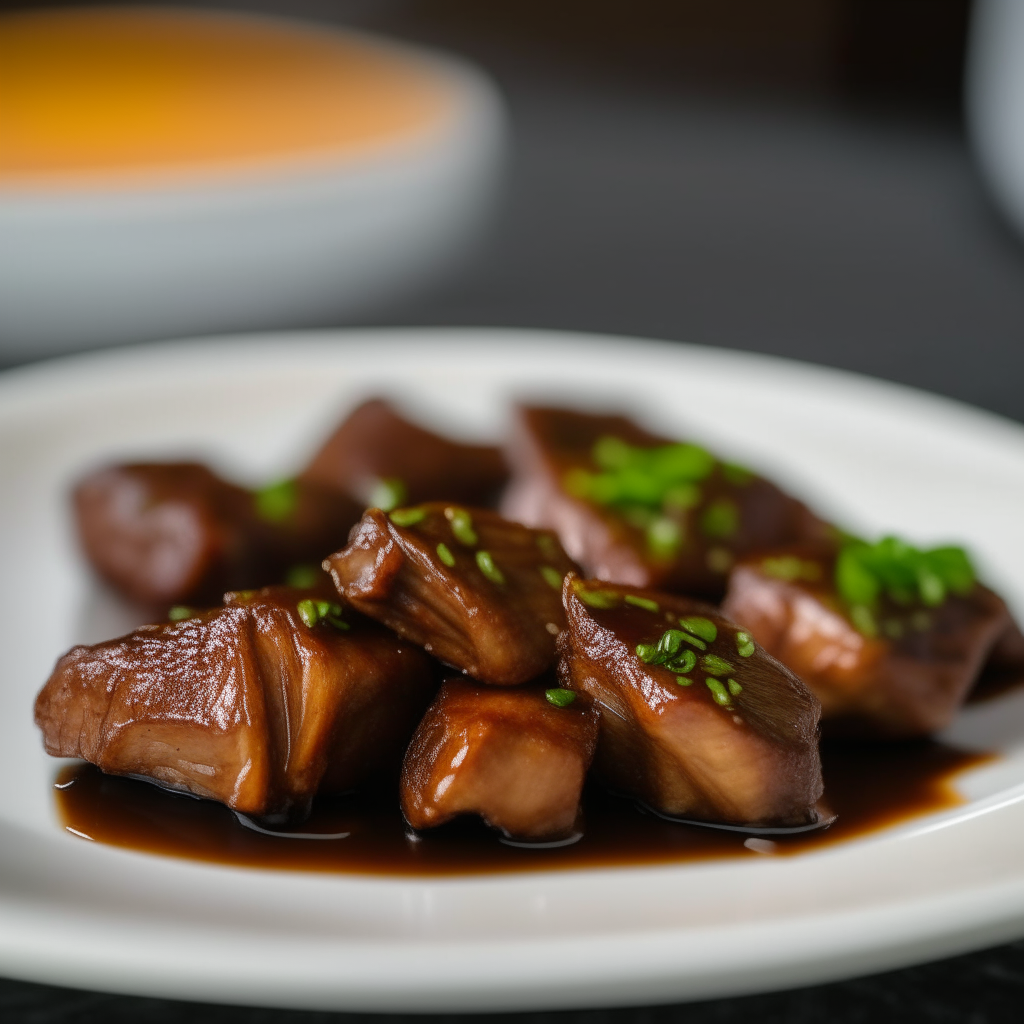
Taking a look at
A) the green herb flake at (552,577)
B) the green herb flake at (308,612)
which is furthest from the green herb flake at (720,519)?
the green herb flake at (308,612)

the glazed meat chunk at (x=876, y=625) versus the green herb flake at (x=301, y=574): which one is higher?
the glazed meat chunk at (x=876, y=625)

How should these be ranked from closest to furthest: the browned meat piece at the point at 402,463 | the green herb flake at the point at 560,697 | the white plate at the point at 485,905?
1. the white plate at the point at 485,905
2. the green herb flake at the point at 560,697
3. the browned meat piece at the point at 402,463

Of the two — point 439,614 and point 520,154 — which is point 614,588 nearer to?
point 439,614

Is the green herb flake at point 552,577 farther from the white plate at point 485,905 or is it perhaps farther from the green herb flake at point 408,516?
the white plate at point 485,905

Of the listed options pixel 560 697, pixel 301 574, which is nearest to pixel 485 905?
pixel 560 697

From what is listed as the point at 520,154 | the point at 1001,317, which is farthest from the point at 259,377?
the point at 520,154
